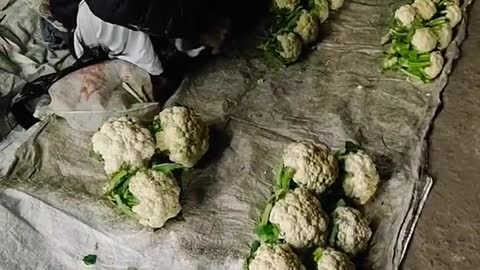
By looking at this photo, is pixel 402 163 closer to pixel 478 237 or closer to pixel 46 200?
pixel 478 237

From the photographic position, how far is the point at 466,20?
2223 mm

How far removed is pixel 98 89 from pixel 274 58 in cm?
49

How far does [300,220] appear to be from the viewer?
160 cm

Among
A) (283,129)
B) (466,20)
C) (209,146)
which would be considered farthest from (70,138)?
(466,20)

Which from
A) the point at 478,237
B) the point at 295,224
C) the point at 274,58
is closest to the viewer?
the point at 295,224

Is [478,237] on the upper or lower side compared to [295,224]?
lower

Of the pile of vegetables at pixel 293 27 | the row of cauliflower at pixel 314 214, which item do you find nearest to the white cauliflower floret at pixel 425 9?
the pile of vegetables at pixel 293 27

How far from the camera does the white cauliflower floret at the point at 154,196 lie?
1663 mm

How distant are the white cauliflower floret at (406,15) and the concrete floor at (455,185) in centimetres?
17

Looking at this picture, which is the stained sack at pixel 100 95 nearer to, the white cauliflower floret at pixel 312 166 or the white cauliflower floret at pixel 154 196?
the white cauliflower floret at pixel 154 196

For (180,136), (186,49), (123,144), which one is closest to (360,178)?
(180,136)

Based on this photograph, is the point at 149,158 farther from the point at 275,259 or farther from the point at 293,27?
the point at 293,27

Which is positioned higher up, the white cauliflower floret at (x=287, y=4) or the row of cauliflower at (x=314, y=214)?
the white cauliflower floret at (x=287, y=4)

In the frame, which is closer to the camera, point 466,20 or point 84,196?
point 84,196
